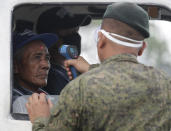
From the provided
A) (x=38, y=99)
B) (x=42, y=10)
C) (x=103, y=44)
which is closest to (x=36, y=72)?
(x=42, y=10)

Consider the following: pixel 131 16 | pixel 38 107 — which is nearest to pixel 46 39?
pixel 38 107

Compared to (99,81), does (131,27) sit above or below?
above

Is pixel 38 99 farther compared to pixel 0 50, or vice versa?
pixel 0 50

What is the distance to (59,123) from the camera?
236cm

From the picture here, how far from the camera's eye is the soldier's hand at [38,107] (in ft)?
8.30

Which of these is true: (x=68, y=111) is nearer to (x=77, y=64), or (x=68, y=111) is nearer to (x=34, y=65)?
(x=77, y=64)

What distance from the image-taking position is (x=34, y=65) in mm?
3623

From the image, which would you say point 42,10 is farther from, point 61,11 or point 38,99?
point 38,99

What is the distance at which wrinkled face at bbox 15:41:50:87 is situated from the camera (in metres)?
3.55

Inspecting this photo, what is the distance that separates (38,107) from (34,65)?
3.54ft

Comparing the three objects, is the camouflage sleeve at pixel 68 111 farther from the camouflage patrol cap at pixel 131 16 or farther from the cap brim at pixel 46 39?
the cap brim at pixel 46 39

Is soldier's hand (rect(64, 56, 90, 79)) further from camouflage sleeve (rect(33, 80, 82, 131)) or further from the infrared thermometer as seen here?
camouflage sleeve (rect(33, 80, 82, 131))

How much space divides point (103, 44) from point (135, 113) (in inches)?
11.8

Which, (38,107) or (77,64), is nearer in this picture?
(38,107)
